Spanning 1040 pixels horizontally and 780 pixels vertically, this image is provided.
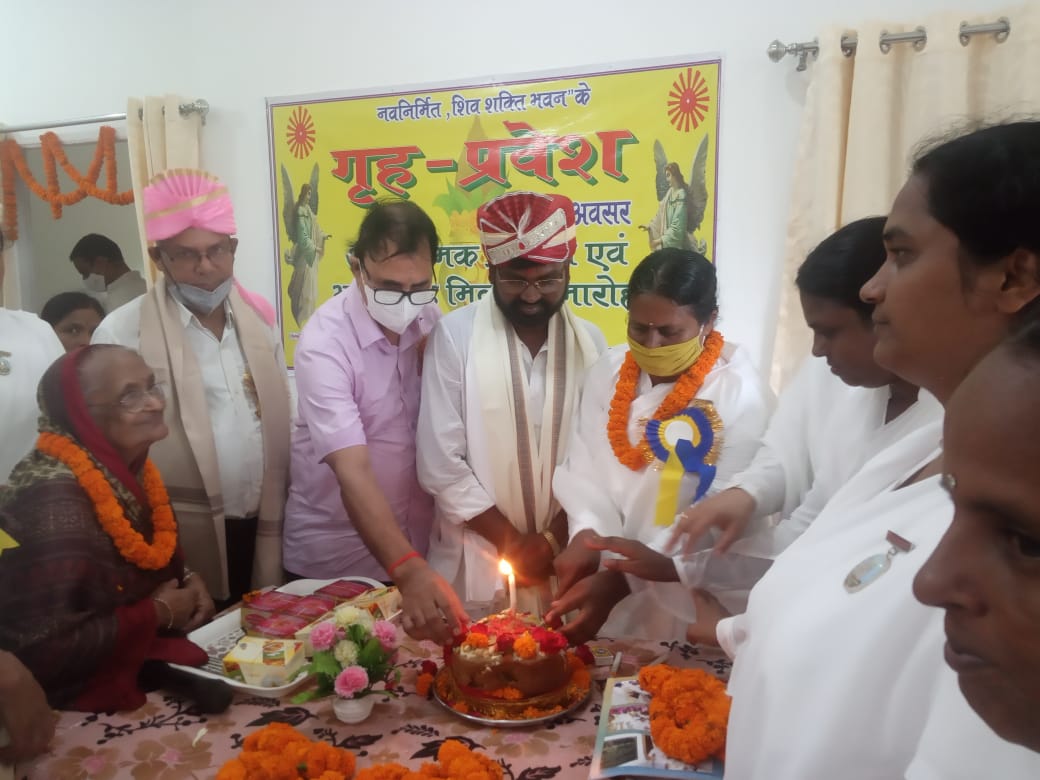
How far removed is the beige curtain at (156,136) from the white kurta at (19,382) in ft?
6.60

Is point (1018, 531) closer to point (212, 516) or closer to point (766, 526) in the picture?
point (766, 526)

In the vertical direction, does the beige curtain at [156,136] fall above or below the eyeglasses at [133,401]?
above

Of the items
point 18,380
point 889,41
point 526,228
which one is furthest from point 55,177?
point 889,41

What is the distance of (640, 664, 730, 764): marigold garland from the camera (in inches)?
52.7

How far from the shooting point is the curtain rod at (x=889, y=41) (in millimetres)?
2912

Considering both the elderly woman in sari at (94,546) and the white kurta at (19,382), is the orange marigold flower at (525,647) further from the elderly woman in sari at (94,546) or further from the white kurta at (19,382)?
the white kurta at (19,382)

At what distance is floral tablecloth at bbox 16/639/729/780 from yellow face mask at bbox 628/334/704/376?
0.95m

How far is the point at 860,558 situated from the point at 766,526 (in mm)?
1018

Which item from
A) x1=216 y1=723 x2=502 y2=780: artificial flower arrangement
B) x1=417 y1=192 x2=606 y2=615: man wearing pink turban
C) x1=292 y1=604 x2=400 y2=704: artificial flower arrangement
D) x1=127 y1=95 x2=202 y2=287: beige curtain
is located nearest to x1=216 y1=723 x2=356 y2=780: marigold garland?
x1=216 y1=723 x2=502 y2=780: artificial flower arrangement

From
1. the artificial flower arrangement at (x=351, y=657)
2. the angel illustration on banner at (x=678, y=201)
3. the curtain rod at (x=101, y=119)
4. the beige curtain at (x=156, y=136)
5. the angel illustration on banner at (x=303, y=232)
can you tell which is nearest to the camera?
the artificial flower arrangement at (x=351, y=657)

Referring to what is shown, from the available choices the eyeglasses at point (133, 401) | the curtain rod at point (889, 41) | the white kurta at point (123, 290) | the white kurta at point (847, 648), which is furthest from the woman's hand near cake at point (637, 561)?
the curtain rod at point (889, 41)

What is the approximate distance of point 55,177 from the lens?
281cm

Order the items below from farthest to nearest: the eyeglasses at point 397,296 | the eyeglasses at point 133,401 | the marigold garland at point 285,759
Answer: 1. the eyeglasses at point 397,296
2. the eyeglasses at point 133,401
3. the marigold garland at point 285,759

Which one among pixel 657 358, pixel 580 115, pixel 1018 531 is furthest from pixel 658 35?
pixel 1018 531
